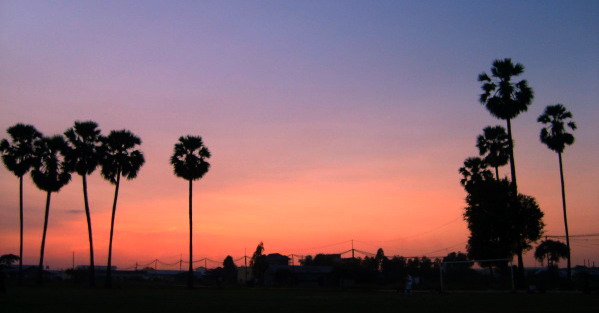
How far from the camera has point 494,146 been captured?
63469 millimetres

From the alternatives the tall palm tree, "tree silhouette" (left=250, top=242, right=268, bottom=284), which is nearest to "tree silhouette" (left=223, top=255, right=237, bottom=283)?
"tree silhouette" (left=250, top=242, right=268, bottom=284)

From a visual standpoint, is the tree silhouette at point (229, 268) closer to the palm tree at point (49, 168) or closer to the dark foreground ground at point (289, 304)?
the palm tree at point (49, 168)

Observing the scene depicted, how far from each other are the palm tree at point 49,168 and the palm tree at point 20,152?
2.62 ft

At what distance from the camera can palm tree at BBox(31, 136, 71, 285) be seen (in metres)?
65.1

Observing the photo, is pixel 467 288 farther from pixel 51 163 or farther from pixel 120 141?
pixel 51 163

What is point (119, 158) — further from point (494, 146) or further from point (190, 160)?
point (494, 146)

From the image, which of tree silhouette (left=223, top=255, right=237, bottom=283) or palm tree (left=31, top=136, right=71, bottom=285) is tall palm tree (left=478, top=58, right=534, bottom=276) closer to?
palm tree (left=31, top=136, right=71, bottom=285)

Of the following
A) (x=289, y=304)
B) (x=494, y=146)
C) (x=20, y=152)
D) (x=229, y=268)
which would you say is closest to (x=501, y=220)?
(x=494, y=146)

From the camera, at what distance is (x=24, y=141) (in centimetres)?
6712

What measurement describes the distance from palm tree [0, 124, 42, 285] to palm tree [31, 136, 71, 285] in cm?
80

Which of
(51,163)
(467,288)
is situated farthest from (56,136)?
(467,288)

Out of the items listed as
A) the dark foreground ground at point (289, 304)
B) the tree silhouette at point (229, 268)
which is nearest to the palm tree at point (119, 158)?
the dark foreground ground at point (289, 304)

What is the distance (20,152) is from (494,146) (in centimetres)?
5224

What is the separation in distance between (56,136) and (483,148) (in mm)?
46970
